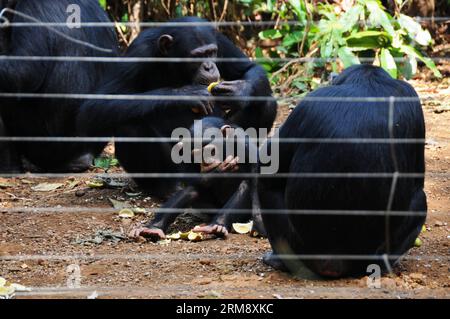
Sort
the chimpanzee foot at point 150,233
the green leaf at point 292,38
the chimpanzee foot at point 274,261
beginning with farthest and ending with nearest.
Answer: the green leaf at point 292,38 < the chimpanzee foot at point 150,233 < the chimpanzee foot at point 274,261

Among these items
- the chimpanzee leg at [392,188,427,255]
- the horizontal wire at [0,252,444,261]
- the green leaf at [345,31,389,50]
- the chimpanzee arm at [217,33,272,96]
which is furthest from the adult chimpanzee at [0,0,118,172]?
the chimpanzee leg at [392,188,427,255]

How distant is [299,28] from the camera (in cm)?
882

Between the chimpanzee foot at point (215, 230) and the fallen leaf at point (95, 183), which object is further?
the fallen leaf at point (95, 183)

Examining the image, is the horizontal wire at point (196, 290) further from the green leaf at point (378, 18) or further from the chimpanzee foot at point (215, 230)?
the green leaf at point (378, 18)

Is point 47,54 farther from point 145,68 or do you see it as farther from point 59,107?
point 145,68

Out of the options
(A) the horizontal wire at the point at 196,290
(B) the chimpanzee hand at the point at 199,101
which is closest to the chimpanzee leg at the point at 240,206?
(B) the chimpanzee hand at the point at 199,101

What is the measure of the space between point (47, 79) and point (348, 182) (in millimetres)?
3469

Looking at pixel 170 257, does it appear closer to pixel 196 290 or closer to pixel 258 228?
pixel 196 290

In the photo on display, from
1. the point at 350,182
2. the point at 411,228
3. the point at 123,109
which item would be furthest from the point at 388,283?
the point at 123,109

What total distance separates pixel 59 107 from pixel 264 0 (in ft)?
10.2

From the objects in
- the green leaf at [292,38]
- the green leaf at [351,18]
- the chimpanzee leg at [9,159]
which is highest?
the green leaf at [351,18]

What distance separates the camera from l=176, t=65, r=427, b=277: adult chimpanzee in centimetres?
407

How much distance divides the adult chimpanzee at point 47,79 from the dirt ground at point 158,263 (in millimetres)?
784

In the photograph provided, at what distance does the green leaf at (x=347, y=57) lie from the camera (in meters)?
7.71
